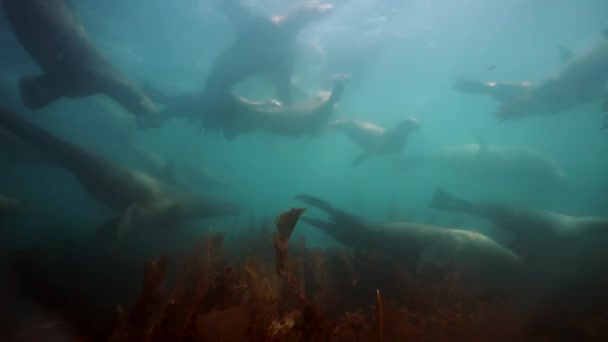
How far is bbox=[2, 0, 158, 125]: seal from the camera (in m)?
7.82

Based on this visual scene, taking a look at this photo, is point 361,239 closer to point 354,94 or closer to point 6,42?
point 354,94

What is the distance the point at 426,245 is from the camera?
662cm

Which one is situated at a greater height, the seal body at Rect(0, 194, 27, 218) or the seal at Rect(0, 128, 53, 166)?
the seal at Rect(0, 128, 53, 166)

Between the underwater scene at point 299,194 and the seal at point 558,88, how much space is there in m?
0.09

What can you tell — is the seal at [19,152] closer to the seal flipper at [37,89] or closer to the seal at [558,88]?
the seal flipper at [37,89]

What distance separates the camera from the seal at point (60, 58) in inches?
308

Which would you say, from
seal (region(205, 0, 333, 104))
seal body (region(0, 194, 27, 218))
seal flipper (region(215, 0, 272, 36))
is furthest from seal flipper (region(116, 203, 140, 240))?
seal flipper (region(215, 0, 272, 36))

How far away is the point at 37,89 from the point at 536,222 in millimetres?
15776

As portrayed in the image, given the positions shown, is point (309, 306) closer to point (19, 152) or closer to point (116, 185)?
A: point (116, 185)

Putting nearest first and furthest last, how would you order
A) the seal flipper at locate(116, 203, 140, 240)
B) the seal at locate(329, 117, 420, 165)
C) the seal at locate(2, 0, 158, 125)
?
1. the seal flipper at locate(116, 203, 140, 240)
2. the seal at locate(2, 0, 158, 125)
3. the seal at locate(329, 117, 420, 165)

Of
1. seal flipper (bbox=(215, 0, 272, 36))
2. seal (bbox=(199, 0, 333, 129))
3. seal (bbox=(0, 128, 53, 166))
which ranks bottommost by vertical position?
seal (bbox=(0, 128, 53, 166))

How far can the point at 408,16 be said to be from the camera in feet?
56.5

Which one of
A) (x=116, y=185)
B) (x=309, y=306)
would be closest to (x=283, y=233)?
(x=309, y=306)

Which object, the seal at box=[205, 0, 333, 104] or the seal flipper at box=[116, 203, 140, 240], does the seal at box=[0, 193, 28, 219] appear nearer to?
the seal flipper at box=[116, 203, 140, 240]
